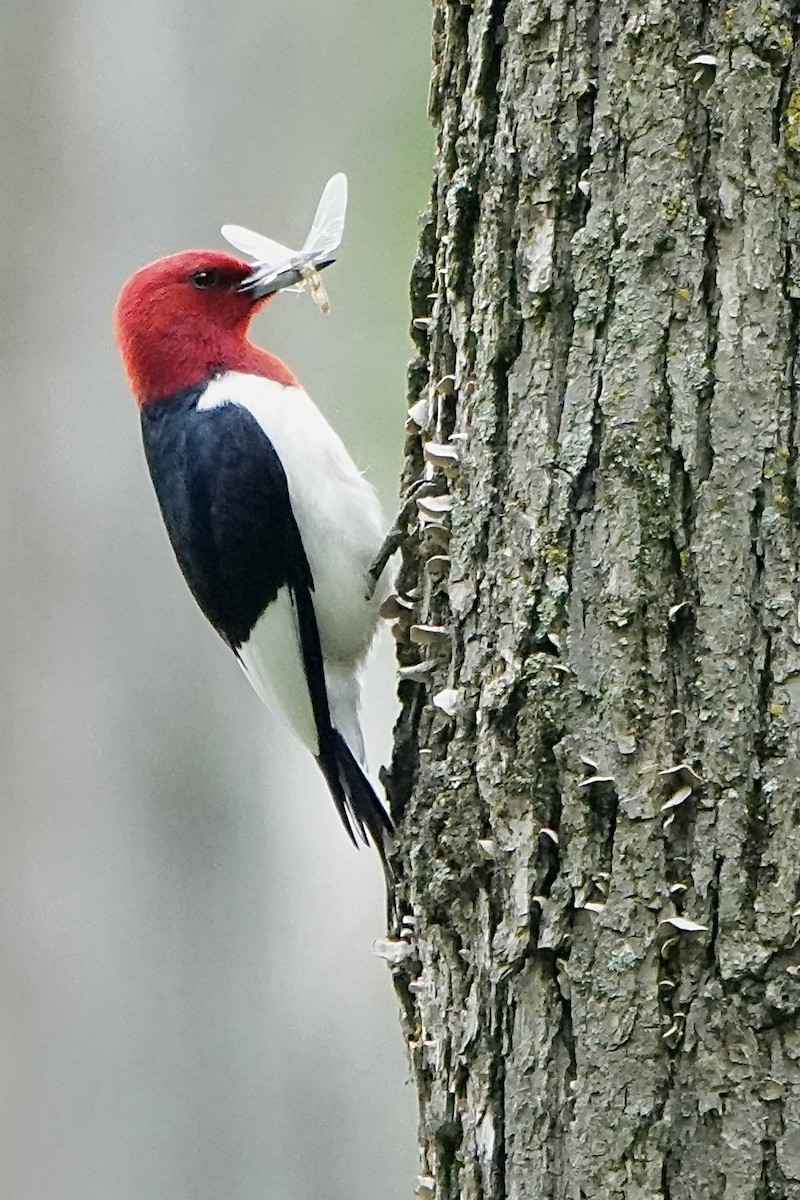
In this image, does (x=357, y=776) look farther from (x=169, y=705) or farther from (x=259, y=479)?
(x=169, y=705)

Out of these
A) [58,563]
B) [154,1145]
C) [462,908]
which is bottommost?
[154,1145]

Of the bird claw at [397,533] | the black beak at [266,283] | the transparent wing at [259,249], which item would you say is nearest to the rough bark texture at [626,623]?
the bird claw at [397,533]

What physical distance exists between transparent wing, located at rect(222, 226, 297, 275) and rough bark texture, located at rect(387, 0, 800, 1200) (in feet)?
3.91

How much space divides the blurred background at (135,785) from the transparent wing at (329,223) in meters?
1.56

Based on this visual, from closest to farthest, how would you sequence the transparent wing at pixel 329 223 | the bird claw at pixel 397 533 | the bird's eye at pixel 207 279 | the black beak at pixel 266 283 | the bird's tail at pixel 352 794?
the bird claw at pixel 397 533 → the bird's tail at pixel 352 794 → the transparent wing at pixel 329 223 → the black beak at pixel 266 283 → the bird's eye at pixel 207 279

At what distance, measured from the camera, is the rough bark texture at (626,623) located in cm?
166

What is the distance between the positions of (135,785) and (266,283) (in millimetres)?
1701

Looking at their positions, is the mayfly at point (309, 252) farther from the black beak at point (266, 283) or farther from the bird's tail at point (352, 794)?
the bird's tail at point (352, 794)

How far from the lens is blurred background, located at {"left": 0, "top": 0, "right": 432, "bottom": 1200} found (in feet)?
14.0

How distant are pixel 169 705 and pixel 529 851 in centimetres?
266

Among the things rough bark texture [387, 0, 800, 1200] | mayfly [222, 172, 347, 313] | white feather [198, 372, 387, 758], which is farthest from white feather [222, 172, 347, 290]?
rough bark texture [387, 0, 800, 1200]

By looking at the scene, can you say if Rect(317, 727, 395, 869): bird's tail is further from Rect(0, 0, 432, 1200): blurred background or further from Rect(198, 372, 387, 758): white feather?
Rect(0, 0, 432, 1200): blurred background

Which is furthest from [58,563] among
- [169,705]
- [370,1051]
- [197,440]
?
[370,1051]

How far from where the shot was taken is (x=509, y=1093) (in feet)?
5.94
